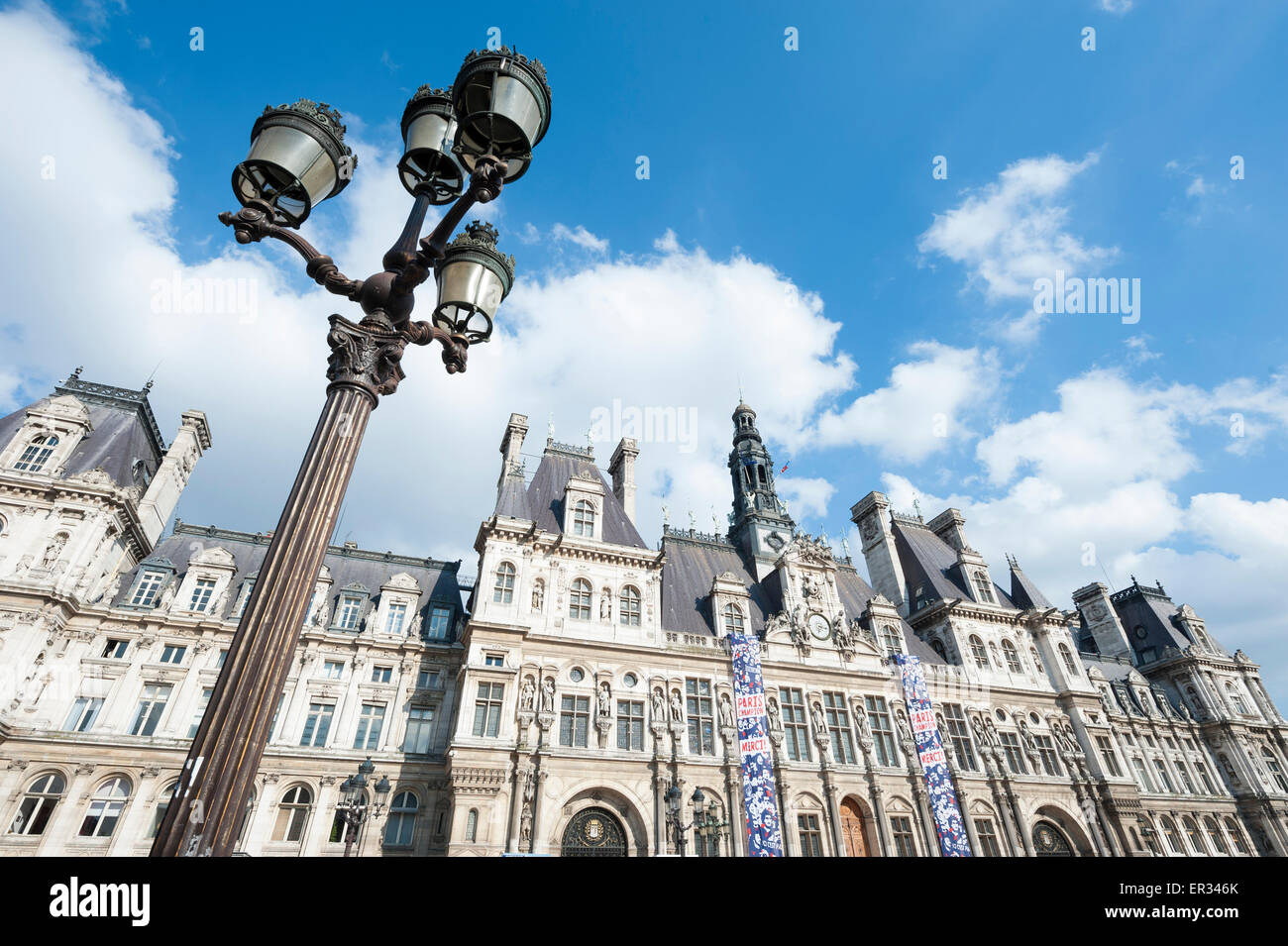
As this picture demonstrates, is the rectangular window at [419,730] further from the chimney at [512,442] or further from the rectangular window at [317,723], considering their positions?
the chimney at [512,442]

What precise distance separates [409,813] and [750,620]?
1668 cm

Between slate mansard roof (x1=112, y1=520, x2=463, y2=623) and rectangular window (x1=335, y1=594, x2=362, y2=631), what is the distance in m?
0.36

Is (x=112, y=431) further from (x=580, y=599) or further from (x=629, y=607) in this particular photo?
(x=629, y=607)

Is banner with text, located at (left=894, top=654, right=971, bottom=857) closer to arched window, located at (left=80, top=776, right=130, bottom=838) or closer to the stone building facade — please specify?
the stone building facade

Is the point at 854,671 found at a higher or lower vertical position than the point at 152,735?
higher

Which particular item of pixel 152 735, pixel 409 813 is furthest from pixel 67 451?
pixel 409 813

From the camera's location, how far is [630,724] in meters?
26.3

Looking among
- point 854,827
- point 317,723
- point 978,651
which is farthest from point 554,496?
point 978,651

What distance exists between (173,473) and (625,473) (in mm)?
22346

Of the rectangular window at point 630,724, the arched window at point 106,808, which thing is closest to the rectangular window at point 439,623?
the rectangular window at point 630,724
